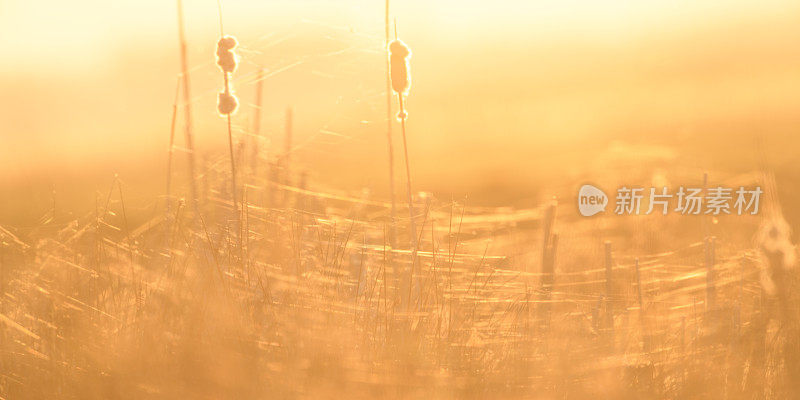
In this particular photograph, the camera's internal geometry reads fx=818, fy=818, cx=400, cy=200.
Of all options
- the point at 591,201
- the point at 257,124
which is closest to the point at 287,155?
the point at 257,124

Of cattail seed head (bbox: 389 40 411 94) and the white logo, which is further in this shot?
the white logo

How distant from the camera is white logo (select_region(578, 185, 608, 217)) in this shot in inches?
173

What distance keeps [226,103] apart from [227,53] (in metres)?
0.21

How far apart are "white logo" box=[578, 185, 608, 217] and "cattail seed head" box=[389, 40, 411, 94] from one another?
1.48 meters

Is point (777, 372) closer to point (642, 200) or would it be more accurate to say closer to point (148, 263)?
point (642, 200)

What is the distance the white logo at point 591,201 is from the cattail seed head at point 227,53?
2.00 metres

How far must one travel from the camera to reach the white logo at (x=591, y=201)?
4402 millimetres

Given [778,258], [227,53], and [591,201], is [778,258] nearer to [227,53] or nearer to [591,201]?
[591,201]

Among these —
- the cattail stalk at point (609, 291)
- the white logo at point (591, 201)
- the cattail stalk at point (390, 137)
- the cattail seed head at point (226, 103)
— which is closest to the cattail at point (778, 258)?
the cattail stalk at point (609, 291)

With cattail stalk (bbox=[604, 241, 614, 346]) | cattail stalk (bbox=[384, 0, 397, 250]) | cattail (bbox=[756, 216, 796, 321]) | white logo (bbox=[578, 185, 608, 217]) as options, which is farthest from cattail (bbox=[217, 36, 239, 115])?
cattail (bbox=[756, 216, 796, 321])

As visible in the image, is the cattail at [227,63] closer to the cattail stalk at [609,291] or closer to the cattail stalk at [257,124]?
the cattail stalk at [257,124]

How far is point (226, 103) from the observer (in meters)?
3.46

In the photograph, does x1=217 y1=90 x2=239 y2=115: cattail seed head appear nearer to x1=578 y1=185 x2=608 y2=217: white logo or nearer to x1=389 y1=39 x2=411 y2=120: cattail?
x1=389 y1=39 x2=411 y2=120: cattail

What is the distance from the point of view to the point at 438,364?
2.58 meters
